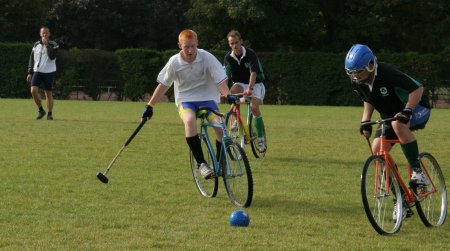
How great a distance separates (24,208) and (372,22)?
35721 mm

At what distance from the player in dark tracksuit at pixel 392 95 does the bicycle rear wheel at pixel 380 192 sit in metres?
0.28

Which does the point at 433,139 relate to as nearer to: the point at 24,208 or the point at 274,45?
the point at 24,208

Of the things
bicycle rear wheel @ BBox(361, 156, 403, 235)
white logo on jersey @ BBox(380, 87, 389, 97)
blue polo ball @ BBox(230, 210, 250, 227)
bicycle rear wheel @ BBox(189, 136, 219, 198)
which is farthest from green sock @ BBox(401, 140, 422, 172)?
bicycle rear wheel @ BBox(189, 136, 219, 198)

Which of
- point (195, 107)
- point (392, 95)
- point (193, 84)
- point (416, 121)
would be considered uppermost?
point (392, 95)

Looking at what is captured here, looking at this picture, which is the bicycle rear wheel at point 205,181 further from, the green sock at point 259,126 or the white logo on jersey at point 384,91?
the green sock at point 259,126

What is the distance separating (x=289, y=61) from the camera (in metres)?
37.9

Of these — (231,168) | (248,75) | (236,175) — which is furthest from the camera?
(248,75)

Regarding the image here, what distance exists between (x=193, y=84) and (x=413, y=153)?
8.93ft

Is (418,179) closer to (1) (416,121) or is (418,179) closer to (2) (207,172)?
(1) (416,121)

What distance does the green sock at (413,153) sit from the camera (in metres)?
7.31

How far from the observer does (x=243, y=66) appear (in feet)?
43.6

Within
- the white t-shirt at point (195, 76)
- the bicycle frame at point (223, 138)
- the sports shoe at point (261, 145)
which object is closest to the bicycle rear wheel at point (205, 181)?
the bicycle frame at point (223, 138)

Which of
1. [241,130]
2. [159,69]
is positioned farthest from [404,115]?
[159,69]

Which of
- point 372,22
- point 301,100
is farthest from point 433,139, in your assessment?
point 372,22
